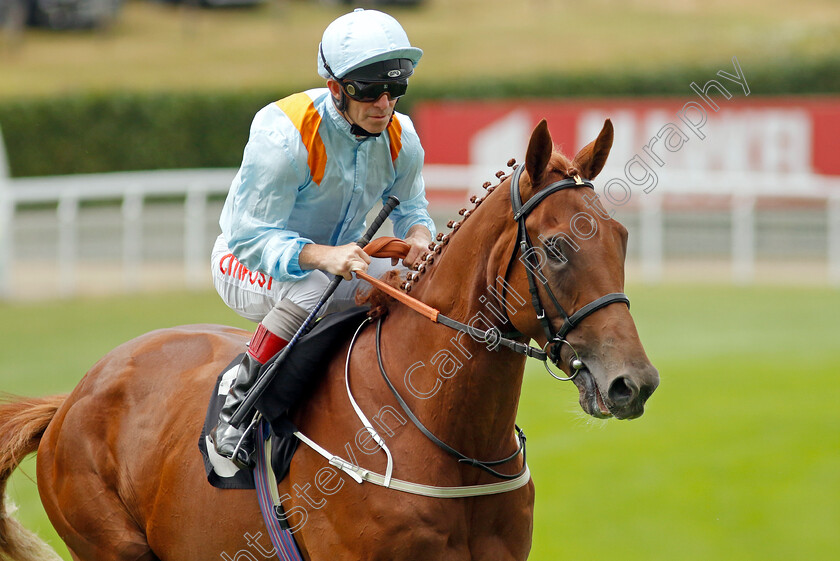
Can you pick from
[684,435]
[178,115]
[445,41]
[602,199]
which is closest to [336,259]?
[684,435]

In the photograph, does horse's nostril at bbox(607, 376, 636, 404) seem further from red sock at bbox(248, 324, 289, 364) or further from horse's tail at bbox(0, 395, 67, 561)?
horse's tail at bbox(0, 395, 67, 561)

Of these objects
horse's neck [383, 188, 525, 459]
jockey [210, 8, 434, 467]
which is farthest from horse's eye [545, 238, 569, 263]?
jockey [210, 8, 434, 467]

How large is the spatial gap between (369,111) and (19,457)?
7.47 ft

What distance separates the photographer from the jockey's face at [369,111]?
3256 millimetres

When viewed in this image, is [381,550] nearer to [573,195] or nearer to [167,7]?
[573,195]

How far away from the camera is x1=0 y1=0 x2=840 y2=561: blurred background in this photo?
6852 millimetres

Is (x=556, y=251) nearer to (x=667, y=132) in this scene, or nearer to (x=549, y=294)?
(x=549, y=294)

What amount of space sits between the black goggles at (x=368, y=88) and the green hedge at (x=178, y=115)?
63.7 feet

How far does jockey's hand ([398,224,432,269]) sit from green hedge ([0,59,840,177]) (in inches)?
752

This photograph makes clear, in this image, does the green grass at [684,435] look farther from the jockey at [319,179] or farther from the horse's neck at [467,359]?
the jockey at [319,179]

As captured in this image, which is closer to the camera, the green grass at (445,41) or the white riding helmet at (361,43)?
the white riding helmet at (361,43)

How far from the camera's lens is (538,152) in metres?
2.85

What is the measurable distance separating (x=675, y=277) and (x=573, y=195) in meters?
12.8

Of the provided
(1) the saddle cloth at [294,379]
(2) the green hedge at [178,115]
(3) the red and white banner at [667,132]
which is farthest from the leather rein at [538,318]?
(2) the green hedge at [178,115]
